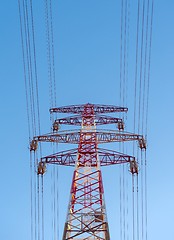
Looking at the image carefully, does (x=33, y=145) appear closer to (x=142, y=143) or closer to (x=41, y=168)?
(x=41, y=168)

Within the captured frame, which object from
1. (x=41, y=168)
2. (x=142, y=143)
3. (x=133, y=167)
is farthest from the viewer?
(x=142, y=143)

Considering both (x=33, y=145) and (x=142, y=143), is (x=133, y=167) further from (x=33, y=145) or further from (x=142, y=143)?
(x=33, y=145)

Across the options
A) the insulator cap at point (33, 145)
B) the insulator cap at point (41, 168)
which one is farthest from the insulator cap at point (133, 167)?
the insulator cap at point (33, 145)

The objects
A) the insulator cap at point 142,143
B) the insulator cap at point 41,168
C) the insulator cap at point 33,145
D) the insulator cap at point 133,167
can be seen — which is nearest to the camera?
the insulator cap at point 133,167

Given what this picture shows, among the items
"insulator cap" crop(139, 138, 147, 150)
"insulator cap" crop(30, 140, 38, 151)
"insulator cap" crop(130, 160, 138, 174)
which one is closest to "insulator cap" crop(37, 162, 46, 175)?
"insulator cap" crop(30, 140, 38, 151)

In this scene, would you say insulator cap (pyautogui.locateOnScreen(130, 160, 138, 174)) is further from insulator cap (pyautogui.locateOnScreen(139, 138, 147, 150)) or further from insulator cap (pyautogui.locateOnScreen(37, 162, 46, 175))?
insulator cap (pyautogui.locateOnScreen(37, 162, 46, 175))

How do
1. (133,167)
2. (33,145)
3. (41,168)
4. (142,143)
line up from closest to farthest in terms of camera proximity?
(133,167)
(41,168)
(33,145)
(142,143)

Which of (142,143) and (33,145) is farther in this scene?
(142,143)

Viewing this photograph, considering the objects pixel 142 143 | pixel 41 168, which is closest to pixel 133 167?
pixel 142 143

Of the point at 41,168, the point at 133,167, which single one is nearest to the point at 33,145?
the point at 41,168

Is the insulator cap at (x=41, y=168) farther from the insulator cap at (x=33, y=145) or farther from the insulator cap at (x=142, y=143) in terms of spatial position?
the insulator cap at (x=142, y=143)

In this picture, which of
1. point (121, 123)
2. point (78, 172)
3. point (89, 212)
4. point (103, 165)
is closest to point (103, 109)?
point (121, 123)

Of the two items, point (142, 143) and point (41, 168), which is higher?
point (142, 143)

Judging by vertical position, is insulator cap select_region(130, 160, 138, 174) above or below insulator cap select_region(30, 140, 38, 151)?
below
